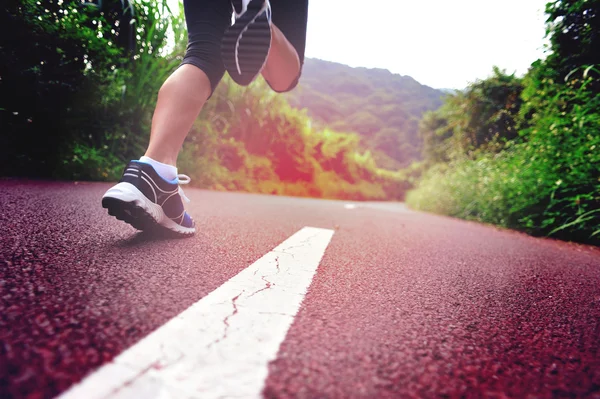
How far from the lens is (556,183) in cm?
372

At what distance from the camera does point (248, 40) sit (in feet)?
5.38

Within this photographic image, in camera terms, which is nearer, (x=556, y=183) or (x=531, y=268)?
(x=531, y=268)

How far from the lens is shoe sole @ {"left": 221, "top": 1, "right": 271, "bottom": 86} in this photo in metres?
1.63

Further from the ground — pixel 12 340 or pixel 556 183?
pixel 556 183

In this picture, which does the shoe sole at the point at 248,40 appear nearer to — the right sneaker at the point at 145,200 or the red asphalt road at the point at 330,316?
the right sneaker at the point at 145,200

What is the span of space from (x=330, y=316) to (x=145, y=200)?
96cm

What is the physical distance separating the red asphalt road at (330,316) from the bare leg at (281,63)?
1275 mm

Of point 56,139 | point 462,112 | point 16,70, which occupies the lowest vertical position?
point 56,139

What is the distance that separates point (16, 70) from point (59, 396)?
334 centimetres

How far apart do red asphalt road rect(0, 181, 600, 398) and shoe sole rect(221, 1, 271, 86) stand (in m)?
0.94

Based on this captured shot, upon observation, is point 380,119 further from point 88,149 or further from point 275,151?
point 88,149

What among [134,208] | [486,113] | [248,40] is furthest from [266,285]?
[486,113]

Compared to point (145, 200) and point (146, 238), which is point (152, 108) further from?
point (145, 200)

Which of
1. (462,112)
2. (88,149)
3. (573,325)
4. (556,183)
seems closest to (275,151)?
(462,112)
